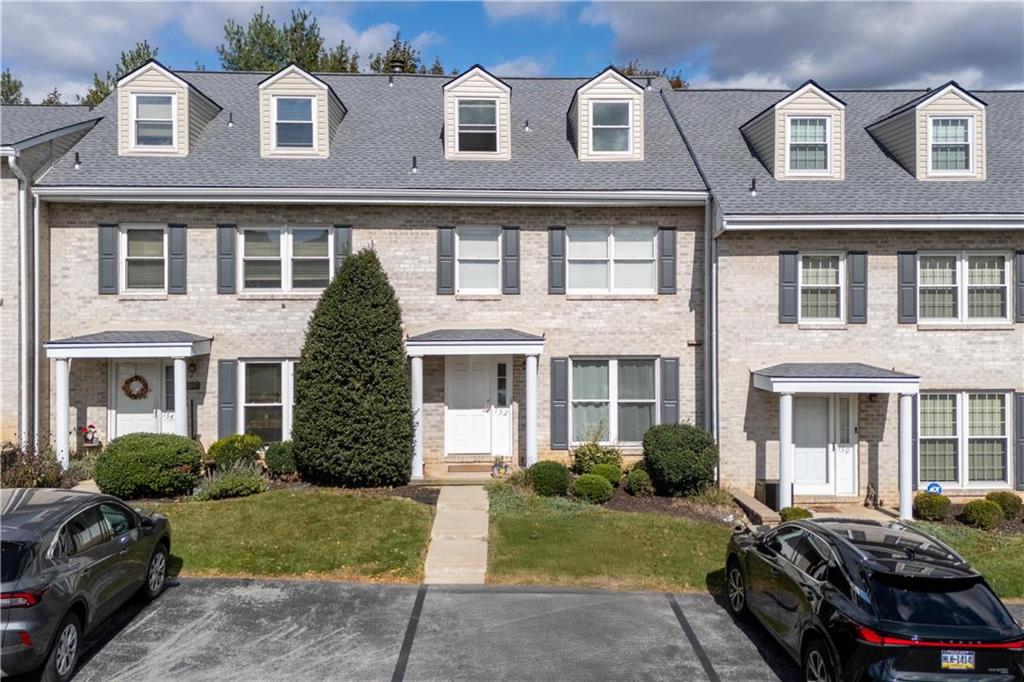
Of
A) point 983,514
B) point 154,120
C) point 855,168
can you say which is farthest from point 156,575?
point 855,168

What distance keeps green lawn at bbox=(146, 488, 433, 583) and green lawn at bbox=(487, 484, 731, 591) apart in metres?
1.39

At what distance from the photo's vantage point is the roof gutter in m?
15.9

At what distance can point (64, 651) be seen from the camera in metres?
7.46

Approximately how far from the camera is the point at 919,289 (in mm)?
16266

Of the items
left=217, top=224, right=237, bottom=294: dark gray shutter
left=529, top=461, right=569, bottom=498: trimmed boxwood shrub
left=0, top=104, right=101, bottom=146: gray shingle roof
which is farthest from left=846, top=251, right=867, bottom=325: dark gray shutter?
left=0, top=104, right=101, bottom=146: gray shingle roof

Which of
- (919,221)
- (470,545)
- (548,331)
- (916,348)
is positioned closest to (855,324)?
(916,348)

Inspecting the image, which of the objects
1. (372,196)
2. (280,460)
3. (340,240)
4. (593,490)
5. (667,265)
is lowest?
(593,490)

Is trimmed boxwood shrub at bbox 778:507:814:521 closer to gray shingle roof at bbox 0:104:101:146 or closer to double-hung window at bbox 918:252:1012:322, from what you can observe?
double-hung window at bbox 918:252:1012:322

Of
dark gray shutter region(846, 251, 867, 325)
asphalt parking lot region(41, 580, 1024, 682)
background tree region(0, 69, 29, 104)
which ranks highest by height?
background tree region(0, 69, 29, 104)

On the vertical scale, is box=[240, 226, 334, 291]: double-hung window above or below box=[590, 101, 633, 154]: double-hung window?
below

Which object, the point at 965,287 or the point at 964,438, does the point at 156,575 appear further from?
the point at 965,287

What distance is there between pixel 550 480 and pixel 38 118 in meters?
15.7

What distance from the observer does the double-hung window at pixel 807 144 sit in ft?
56.4

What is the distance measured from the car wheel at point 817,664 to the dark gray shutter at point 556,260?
1038cm
